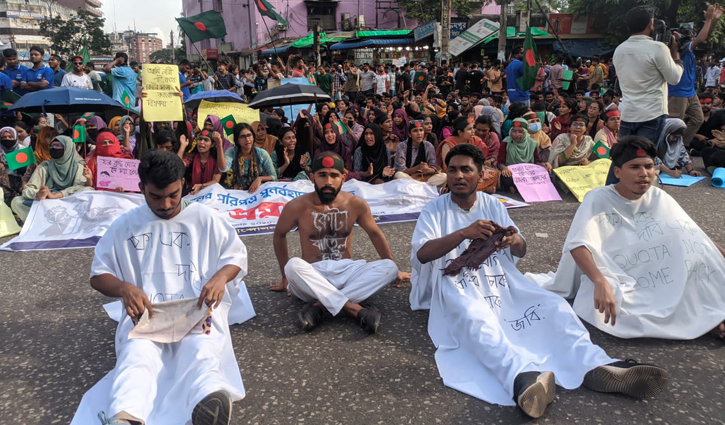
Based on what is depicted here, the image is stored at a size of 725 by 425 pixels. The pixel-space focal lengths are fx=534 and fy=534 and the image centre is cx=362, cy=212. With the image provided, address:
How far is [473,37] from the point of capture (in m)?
23.2

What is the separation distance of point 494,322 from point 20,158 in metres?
6.60

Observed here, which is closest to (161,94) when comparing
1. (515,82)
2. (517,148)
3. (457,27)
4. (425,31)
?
(517,148)

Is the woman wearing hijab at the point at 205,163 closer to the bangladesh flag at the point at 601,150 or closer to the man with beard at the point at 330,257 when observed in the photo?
the man with beard at the point at 330,257

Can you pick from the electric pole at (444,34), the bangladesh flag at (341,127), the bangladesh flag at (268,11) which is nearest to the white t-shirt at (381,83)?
the electric pole at (444,34)

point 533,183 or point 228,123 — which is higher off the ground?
point 228,123

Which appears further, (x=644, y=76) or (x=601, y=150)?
(x=601, y=150)

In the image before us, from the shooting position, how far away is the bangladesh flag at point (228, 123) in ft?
28.6

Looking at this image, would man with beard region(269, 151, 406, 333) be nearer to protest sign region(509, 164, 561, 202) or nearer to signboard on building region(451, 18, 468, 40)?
protest sign region(509, 164, 561, 202)

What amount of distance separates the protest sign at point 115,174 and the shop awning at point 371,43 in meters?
23.1

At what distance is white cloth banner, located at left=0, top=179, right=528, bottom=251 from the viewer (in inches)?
239

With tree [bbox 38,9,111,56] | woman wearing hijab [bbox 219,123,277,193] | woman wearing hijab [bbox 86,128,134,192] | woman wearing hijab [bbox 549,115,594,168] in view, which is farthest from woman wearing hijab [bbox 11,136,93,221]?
tree [bbox 38,9,111,56]

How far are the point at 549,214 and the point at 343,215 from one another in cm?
359

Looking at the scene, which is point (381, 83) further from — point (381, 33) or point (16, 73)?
point (381, 33)

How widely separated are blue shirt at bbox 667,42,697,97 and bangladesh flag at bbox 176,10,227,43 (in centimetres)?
828
